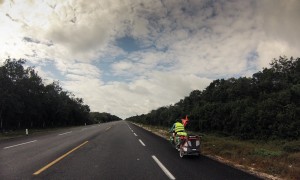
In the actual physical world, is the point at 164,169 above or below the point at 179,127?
below

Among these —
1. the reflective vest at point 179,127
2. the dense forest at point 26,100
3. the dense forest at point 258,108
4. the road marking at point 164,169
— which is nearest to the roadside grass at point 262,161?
the reflective vest at point 179,127

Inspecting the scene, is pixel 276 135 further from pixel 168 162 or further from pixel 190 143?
pixel 168 162

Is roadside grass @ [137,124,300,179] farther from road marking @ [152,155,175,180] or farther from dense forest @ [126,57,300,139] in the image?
dense forest @ [126,57,300,139]

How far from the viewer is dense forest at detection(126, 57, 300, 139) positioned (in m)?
30.7

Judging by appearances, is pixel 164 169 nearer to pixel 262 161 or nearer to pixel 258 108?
pixel 262 161

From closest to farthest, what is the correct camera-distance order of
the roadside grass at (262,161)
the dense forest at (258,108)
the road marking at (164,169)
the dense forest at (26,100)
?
the road marking at (164,169) → the roadside grass at (262,161) → the dense forest at (258,108) → the dense forest at (26,100)

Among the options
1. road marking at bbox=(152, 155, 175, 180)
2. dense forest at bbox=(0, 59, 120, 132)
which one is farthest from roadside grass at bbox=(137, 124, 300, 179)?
dense forest at bbox=(0, 59, 120, 132)

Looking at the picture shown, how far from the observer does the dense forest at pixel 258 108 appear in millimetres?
30703

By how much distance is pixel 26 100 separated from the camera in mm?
58062

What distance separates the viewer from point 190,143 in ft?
41.9

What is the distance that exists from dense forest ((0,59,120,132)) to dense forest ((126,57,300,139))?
96.2ft

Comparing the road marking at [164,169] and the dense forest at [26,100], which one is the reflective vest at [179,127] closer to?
the road marking at [164,169]

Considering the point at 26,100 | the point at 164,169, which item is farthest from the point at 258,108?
the point at 26,100

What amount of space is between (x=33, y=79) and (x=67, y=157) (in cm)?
5407
